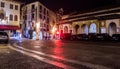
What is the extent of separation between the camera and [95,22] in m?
50.9

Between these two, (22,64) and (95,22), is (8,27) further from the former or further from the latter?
(22,64)

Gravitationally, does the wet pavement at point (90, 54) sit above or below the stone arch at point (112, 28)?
below

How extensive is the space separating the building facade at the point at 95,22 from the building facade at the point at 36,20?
730 cm

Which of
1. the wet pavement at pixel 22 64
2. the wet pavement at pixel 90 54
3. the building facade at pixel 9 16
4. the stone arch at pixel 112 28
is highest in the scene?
the building facade at pixel 9 16

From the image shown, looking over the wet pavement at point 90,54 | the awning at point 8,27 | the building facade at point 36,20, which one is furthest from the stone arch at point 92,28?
the wet pavement at point 90,54

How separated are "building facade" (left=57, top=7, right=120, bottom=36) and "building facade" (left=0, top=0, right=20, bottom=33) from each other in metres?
15.8

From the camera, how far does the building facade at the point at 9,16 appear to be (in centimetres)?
5278

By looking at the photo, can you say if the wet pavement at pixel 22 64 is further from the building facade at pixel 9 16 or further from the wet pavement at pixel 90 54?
the building facade at pixel 9 16

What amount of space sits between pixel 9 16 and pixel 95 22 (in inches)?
929

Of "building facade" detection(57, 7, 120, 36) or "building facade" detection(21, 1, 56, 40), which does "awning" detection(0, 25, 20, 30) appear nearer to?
"building facade" detection(21, 1, 56, 40)

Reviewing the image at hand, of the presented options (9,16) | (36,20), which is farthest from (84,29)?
(9,16)

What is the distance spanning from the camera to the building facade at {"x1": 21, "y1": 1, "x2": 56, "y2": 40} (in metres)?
65.8

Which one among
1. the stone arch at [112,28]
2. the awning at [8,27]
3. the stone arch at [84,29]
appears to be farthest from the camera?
the stone arch at [84,29]

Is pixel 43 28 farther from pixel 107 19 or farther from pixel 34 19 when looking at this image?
pixel 107 19
